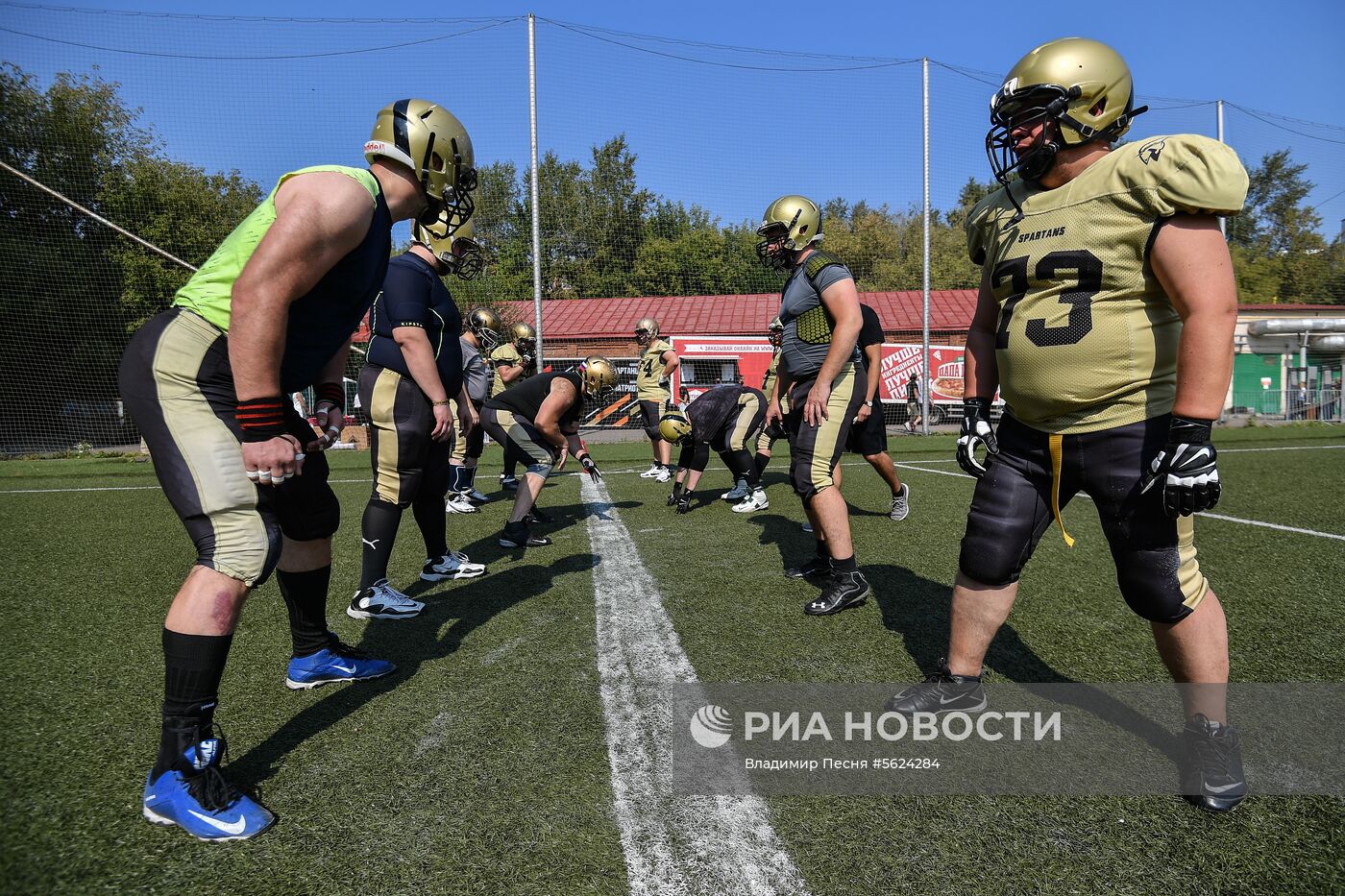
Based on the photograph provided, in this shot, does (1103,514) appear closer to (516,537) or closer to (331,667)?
(331,667)

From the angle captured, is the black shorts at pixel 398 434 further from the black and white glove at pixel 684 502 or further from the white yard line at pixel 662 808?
the black and white glove at pixel 684 502

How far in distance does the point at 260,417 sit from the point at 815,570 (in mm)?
3248

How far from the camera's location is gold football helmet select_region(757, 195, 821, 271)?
4.21 meters

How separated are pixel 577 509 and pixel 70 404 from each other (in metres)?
17.1

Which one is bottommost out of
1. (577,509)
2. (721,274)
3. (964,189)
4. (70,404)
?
(577,509)

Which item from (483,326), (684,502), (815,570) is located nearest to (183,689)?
(815,570)

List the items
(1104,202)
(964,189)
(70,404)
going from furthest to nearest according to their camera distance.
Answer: (964,189) < (70,404) < (1104,202)

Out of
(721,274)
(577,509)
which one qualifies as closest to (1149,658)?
(577,509)

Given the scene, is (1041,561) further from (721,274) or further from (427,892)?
(721,274)

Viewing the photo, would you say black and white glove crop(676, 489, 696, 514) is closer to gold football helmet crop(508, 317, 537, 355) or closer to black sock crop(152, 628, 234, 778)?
gold football helmet crop(508, 317, 537, 355)

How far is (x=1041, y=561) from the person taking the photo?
4645 millimetres

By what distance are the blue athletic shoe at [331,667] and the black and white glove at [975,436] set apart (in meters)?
2.39

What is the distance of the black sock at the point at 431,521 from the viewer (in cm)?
452

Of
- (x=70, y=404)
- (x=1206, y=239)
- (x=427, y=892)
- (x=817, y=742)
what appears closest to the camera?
(x=427, y=892)
